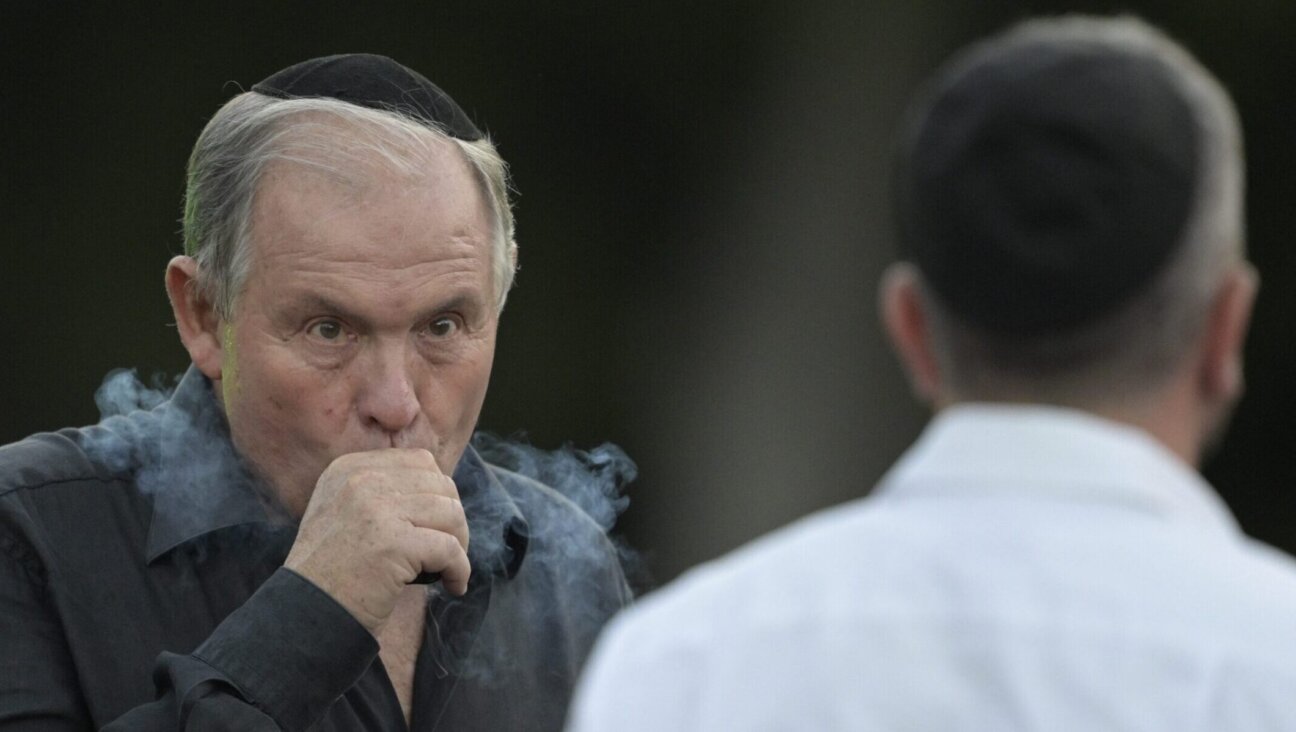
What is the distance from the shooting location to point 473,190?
3.06 m

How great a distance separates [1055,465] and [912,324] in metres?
0.20

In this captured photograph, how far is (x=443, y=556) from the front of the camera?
2.73 m

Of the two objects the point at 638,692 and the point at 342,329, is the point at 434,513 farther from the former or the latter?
the point at 638,692

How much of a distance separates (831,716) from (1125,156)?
0.46m

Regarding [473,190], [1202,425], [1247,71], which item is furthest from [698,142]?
[1202,425]

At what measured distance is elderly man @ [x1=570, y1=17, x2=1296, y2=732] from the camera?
54.6 inches

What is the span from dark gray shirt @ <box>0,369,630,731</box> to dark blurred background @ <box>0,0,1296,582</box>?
12.5 feet

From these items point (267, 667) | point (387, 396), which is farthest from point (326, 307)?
point (267, 667)

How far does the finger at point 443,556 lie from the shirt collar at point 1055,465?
129 cm

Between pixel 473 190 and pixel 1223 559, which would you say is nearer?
pixel 1223 559

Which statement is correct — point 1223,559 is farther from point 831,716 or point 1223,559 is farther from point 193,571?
point 193,571

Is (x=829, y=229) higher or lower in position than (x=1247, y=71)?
lower

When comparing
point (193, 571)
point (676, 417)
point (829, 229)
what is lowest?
point (676, 417)

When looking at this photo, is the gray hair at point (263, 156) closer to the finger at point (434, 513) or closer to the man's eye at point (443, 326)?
the man's eye at point (443, 326)
